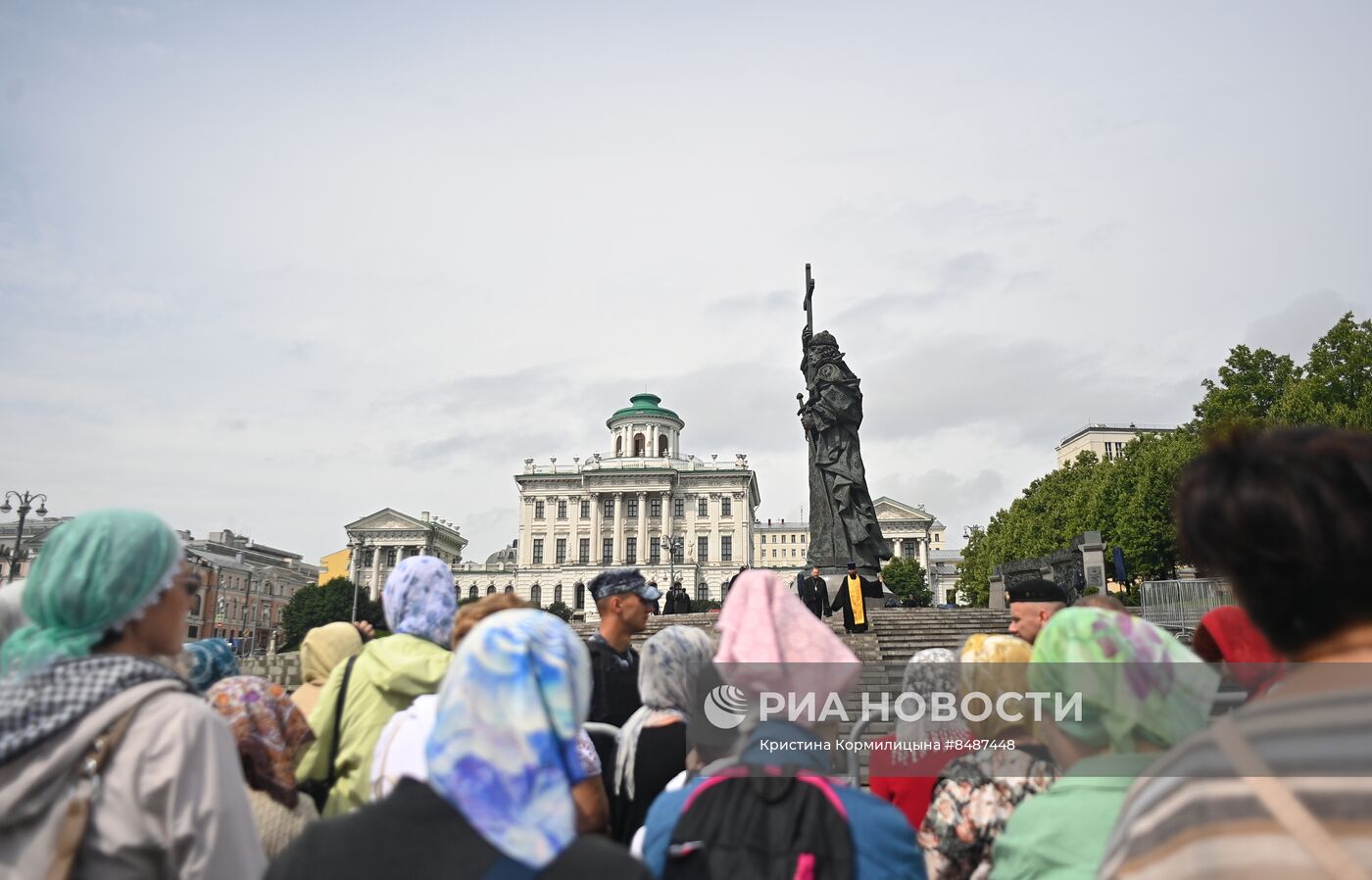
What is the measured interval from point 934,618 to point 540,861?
20.6 m

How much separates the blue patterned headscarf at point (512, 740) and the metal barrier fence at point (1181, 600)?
19.4 meters

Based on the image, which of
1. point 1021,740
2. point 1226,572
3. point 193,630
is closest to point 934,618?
point 1021,740

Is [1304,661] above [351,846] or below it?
above

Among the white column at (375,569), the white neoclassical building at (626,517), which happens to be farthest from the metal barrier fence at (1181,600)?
the white column at (375,569)

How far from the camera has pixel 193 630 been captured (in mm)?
79125

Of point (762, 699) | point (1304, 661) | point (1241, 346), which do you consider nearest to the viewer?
point (1304, 661)

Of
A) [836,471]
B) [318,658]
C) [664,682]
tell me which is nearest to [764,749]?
[664,682]

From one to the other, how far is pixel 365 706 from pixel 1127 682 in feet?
9.76

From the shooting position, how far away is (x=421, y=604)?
159 inches

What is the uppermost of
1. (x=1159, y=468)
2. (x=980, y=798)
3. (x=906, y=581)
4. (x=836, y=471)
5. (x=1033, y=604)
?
(x=1159, y=468)

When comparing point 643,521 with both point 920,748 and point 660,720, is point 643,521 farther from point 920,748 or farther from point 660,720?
point 660,720

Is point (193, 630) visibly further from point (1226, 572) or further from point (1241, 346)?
point (1226, 572)

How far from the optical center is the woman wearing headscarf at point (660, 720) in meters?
3.54

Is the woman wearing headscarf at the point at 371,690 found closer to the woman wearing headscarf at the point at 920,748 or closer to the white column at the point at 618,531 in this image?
the woman wearing headscarf at the point at 920,748
